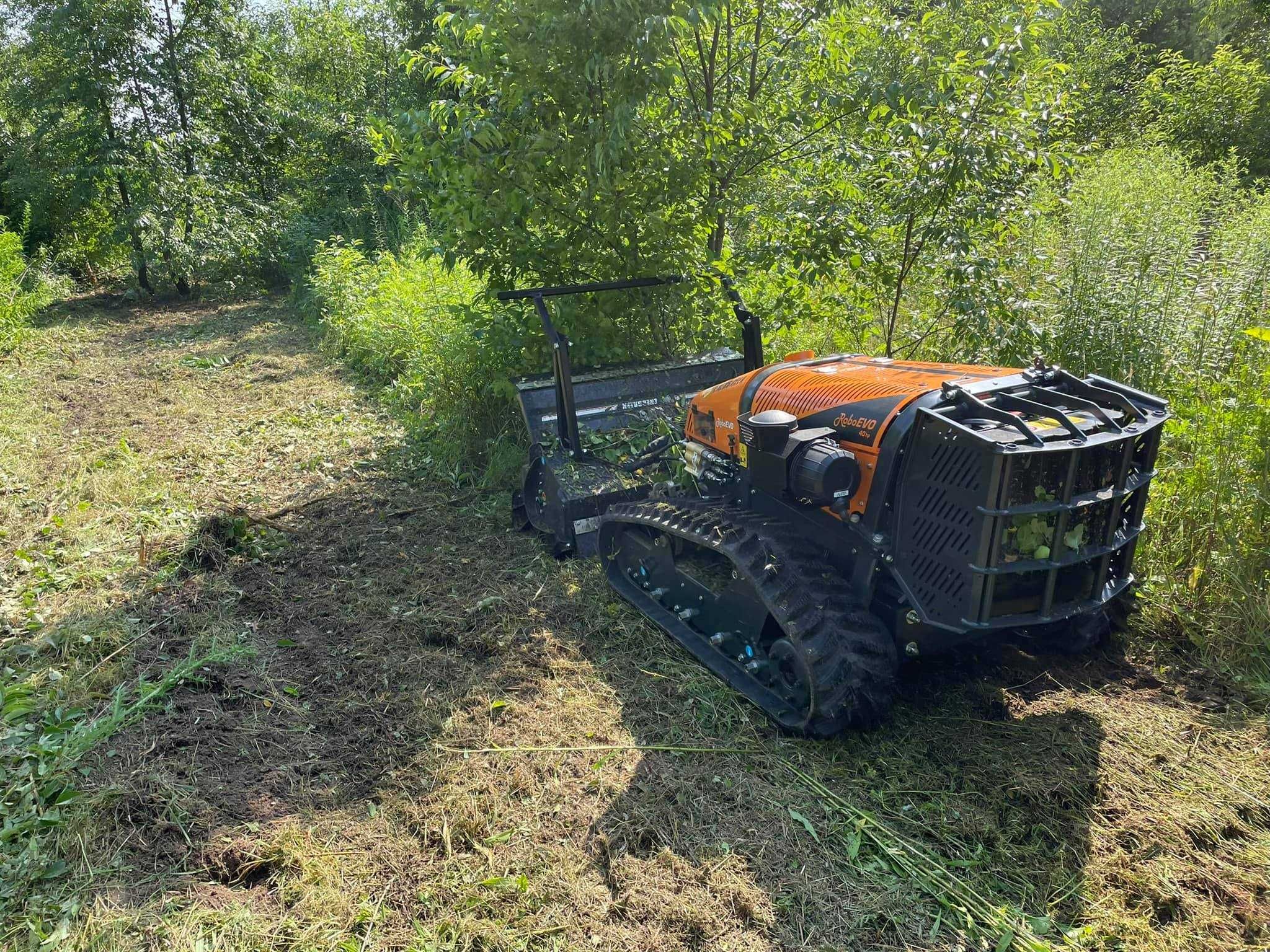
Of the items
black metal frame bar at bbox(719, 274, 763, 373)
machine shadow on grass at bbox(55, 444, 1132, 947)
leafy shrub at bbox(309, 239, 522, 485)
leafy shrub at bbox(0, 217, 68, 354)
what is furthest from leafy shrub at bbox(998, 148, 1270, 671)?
leafy shrub at bbox(0, 217, 68, 354)

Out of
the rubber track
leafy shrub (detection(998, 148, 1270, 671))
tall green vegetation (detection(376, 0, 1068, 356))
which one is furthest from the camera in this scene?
tall green vegetation (detection(376, 0, 1068, 356))

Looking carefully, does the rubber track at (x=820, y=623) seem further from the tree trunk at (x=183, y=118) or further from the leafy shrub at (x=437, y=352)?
the tree trunk at (x=183, y=118)

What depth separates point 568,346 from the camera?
5.00m

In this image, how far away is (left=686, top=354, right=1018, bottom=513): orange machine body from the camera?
3074 mm

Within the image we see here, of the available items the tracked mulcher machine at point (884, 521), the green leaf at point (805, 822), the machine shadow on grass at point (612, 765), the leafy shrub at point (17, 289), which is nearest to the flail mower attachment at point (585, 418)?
the machine shadow on grass at point (612, 765)

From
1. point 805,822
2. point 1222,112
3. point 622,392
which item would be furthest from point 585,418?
point 1222,112

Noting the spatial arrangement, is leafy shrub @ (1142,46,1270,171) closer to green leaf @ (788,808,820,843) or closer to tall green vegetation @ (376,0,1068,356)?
tall green vegetation @ (376,0,1068,356)

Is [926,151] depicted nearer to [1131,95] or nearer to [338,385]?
[338,385]

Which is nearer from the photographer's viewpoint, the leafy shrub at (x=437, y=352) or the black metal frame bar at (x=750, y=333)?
the black metal frame bar at (x=750, y=333)

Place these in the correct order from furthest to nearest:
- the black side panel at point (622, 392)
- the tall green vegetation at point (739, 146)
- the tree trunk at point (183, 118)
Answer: the tree trunk at point (183, 118)
the black side panel at point (622, 392)
the tall green vegetation at point (739, 146)

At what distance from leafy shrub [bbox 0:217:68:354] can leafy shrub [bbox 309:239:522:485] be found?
4.15 metres

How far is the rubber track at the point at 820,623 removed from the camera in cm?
303

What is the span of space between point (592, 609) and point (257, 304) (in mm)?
15256

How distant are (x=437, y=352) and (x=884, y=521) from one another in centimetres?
545
